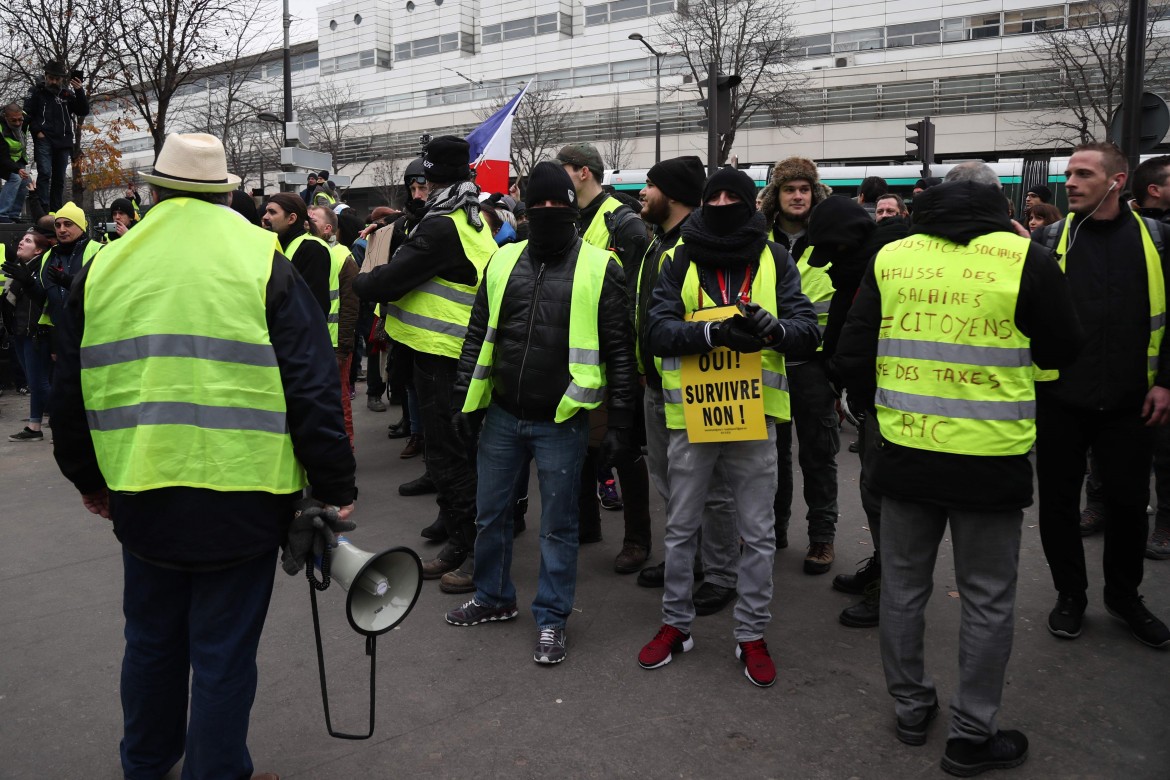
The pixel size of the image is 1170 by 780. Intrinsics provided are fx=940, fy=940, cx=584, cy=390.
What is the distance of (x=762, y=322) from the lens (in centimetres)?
367

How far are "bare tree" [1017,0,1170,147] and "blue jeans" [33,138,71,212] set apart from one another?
27791 mm

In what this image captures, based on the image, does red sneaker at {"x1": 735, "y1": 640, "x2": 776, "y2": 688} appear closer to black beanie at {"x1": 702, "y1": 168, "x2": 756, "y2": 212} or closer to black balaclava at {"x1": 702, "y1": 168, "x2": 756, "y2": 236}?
black balaclava at {"x1": 702, "y1": 168, "x2": 756, "y2": 236}

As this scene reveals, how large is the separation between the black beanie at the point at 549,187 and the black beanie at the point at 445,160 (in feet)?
3.77

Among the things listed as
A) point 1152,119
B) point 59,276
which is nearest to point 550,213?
point 59,276

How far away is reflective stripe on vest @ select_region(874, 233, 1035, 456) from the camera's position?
3.14m

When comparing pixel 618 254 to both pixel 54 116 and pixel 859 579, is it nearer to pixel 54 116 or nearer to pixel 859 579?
pixel 859 579

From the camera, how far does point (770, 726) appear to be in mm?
3525

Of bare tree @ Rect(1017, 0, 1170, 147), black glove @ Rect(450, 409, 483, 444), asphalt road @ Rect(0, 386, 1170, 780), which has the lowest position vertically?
asphalt road @ Rect(0, 386, 1170, 780)

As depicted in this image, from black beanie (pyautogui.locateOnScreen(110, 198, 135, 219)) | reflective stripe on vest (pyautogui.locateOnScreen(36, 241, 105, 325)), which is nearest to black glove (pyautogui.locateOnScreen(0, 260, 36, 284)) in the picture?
reflective stripe on vest (pyautogui.locateOnScreen(36, 241, 105, 325))

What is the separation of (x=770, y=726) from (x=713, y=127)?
941cm

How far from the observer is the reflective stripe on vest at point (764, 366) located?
4.05 metres

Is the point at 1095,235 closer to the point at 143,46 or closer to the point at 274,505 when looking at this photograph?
the point at 274,505

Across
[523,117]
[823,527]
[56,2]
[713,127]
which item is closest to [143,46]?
[56,2]

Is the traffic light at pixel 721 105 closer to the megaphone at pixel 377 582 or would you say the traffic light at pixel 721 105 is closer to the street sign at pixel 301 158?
the street sign at pixel 301 158
